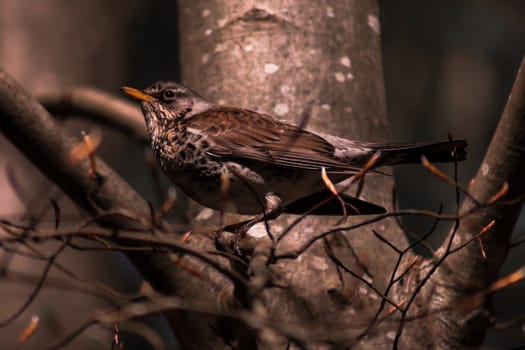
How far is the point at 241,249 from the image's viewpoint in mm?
2893

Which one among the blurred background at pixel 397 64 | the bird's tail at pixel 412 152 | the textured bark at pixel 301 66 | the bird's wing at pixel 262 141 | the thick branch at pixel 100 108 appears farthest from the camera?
the blurred background at pixel 397 64

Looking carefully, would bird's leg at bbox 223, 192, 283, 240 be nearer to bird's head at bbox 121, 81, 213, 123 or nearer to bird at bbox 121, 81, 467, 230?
bird at bbox 121, 81, 467, 230

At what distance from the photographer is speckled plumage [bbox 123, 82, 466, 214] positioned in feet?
11.7

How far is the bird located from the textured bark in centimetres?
11

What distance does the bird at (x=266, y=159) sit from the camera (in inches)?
140

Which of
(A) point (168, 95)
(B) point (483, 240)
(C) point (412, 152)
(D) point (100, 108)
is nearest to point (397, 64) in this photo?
(D) point (100, 108)

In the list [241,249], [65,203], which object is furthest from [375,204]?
[65,203]

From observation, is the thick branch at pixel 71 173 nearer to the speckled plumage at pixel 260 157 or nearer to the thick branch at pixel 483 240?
the speckled plumage at pixel 260 157

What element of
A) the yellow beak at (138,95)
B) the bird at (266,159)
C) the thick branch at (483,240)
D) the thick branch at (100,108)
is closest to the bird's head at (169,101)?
the yellow beak at (138,95)

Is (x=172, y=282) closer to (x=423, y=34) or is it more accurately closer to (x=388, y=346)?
(x=388, y=346)

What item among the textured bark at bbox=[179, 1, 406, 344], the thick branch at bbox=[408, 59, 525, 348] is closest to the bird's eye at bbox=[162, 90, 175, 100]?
the textured bark at bbox=[179, 1, 406, 344]

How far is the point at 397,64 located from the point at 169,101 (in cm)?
592

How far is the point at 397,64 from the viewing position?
31.8 feet

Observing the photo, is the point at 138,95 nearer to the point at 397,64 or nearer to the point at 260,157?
the point at 260,157
